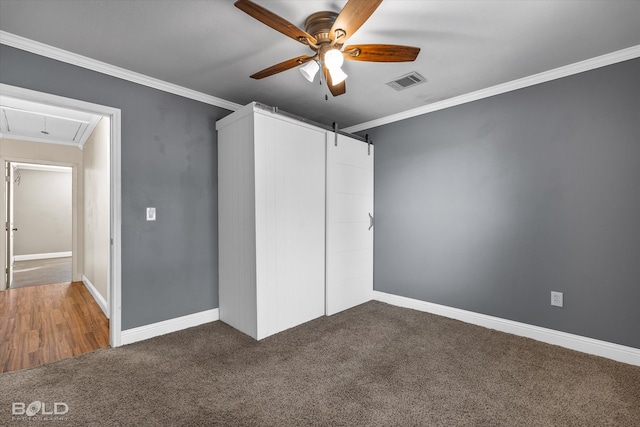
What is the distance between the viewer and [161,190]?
2.94 m

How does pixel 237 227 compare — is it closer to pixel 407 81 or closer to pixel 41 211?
pixel 407 81

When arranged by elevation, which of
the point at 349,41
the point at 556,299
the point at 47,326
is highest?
the point at 349,41

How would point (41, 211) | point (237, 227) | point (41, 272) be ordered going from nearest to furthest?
point (237, 227)
point (41, 272)
point (41, 211)

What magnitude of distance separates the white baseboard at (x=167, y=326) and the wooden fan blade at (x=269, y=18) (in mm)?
2812

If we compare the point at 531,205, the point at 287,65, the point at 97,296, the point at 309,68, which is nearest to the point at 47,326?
the point at 97,296

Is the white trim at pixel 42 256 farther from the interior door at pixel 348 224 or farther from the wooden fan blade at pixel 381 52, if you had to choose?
the wooden fan blade at pixel 381 52

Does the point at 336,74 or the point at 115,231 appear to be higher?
the point at 336,74

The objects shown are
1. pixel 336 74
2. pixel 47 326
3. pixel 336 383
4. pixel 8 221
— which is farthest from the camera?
pixel 8 221

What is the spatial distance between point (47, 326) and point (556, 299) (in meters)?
5.20

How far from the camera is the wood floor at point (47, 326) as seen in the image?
2551 mm

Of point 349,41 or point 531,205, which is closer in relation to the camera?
point 349,41

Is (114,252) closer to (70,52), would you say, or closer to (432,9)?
(70,52)

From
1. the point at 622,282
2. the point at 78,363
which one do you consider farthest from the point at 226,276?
the point at 622,282

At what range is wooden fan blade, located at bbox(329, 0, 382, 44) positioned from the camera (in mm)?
1490
